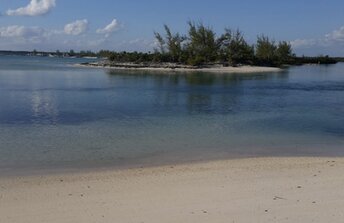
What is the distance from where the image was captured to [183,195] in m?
8.02

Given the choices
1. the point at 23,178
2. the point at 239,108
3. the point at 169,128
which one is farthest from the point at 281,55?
the point at 23,178

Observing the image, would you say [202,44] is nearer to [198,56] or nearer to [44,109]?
[198,56]

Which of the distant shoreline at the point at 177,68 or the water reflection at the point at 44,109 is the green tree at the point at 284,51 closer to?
the distant shoreline at the point at 177,68

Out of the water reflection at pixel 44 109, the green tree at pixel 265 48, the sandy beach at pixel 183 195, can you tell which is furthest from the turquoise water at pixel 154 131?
the green tree at pixel 265 48

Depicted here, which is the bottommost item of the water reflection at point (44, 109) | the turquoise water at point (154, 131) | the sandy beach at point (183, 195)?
the turquoise water at point (154, 131)

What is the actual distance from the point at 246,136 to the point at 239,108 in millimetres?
9590

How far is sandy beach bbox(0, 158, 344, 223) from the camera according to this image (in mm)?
6859

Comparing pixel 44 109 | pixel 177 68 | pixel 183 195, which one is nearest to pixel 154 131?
pixel 183 195

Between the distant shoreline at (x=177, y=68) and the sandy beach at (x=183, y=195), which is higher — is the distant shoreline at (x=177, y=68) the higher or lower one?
the higher one

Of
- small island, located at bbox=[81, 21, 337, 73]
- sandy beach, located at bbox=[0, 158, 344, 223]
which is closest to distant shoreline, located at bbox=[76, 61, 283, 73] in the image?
small island, located at bbox=[81, 21, 337, 73]

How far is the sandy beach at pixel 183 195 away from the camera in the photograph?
6.86 metres

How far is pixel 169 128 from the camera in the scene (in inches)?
691

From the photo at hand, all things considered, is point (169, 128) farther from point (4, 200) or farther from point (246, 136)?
point (4, 200)

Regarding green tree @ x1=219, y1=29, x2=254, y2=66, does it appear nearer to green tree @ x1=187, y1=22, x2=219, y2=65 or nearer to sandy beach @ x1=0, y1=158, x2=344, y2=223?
green tree @ x1=187, y1=22, x2=219, y2=65
